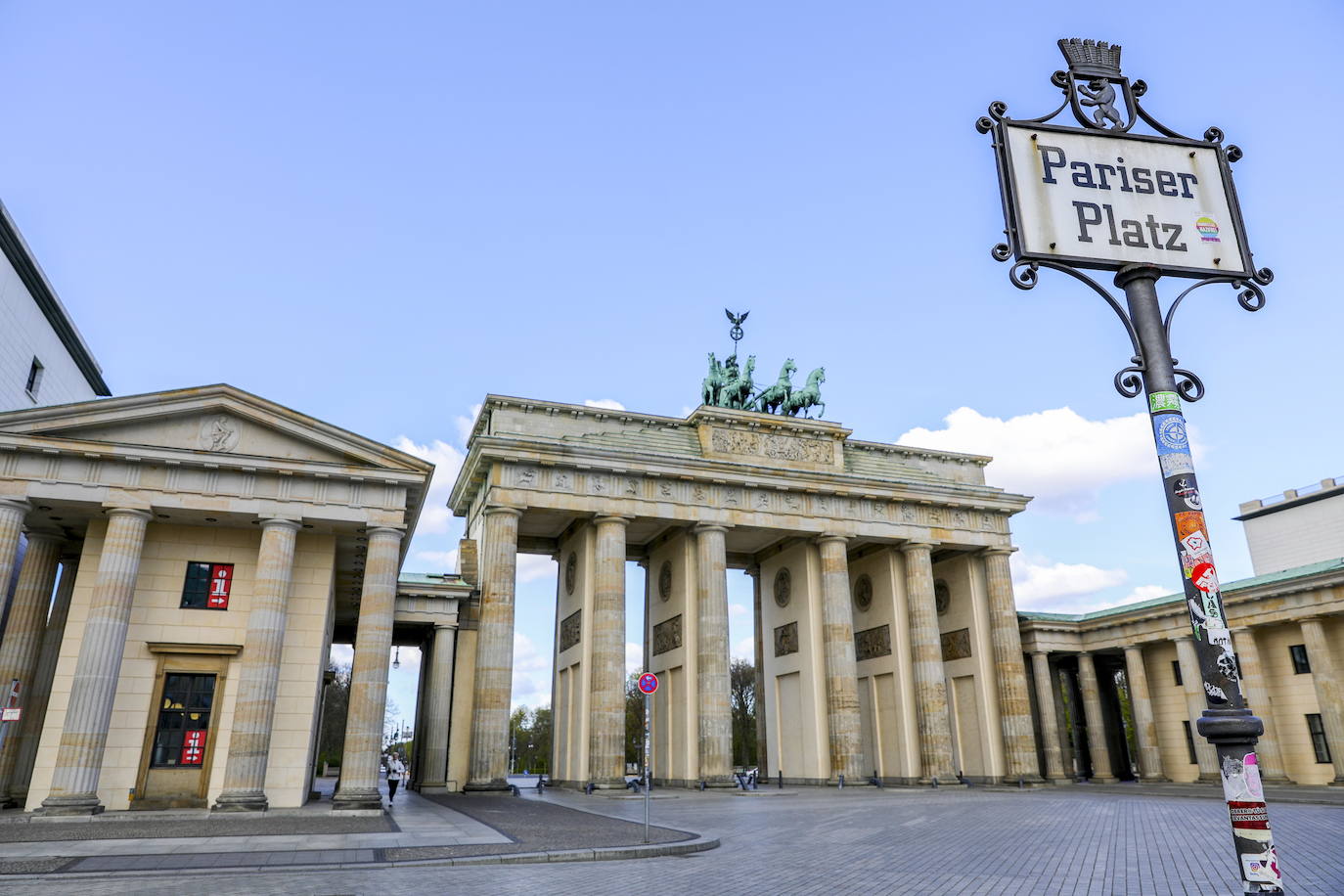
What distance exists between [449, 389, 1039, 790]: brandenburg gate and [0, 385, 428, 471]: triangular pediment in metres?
12.2

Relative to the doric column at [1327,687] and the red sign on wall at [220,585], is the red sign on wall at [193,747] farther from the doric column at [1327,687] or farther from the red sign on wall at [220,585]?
the doric column at [1327,687]

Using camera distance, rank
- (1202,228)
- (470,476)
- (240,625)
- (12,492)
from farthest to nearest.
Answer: (470,476) < (240,625) < (12,492) < (1202,228)

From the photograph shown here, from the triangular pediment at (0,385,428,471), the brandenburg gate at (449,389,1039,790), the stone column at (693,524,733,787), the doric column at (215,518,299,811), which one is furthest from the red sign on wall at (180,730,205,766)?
the stone column at (693,524,733,787)

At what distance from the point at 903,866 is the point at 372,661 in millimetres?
16790

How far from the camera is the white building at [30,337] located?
31609 mm

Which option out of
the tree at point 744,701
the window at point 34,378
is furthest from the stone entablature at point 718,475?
the tree at point 744,701

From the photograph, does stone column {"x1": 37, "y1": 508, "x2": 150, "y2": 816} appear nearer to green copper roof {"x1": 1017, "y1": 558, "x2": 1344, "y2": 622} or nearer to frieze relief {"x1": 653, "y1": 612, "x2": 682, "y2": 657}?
frieze relief {"x1": 653, "y1": 612, "x2": 682, "y2": 657}

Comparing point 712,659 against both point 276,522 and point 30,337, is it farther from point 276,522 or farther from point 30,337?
point 30,337

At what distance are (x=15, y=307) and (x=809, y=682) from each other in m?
37.3

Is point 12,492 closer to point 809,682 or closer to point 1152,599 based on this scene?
point 809,682

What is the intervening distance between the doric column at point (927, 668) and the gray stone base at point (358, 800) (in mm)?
28030

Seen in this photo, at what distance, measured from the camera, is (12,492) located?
23156 mm

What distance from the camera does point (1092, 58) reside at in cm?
777

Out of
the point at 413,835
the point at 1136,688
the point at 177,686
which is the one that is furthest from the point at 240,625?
the point at 1136,688
